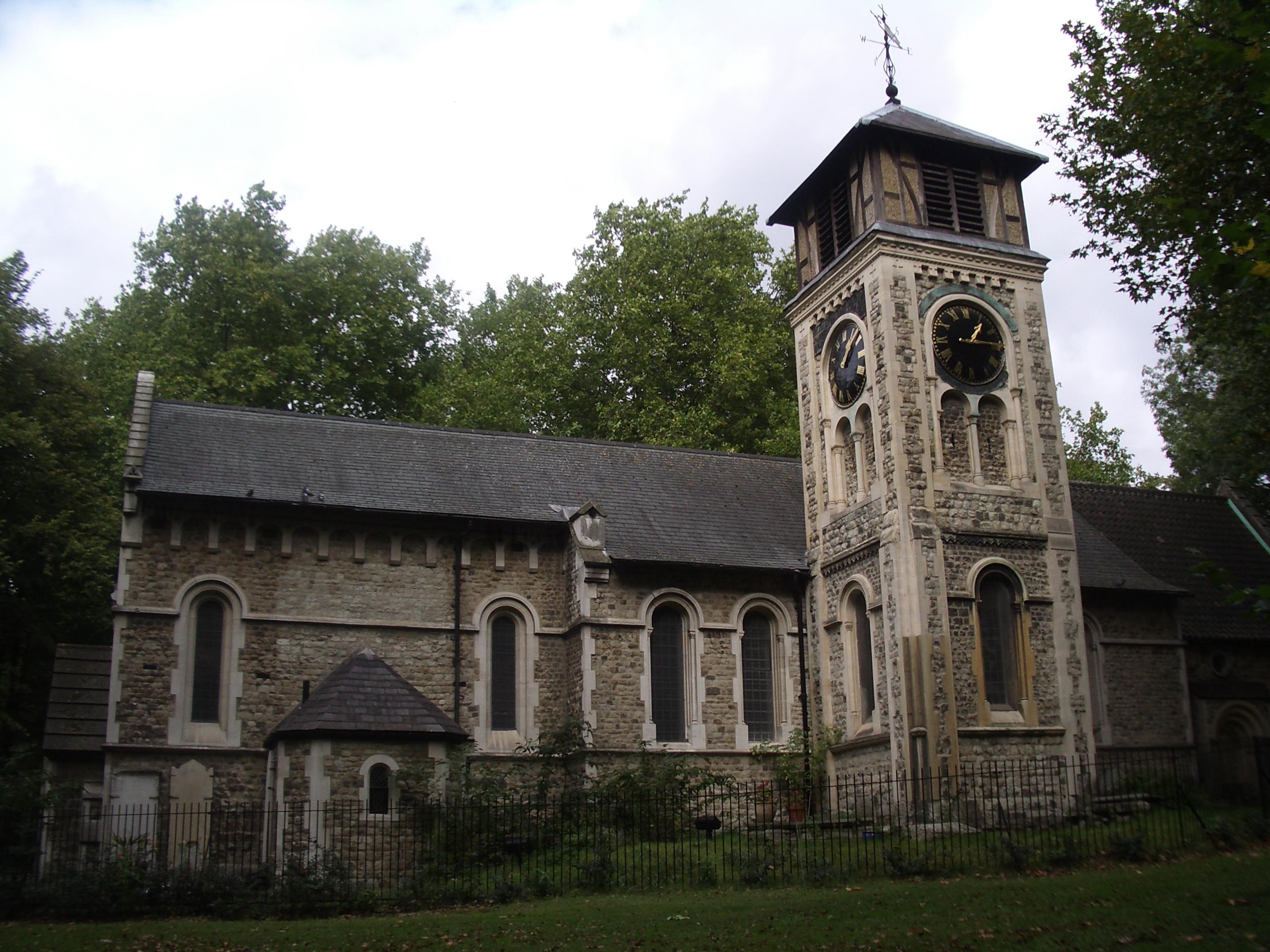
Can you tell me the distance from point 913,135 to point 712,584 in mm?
10058

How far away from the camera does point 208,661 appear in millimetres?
22250

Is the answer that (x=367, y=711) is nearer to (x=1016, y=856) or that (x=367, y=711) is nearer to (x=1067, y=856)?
(x=1016, y=856)

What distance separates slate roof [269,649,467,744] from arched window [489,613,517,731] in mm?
1801

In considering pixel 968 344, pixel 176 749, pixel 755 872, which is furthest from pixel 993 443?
pixel 176 749

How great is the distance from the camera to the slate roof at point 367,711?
20.1m

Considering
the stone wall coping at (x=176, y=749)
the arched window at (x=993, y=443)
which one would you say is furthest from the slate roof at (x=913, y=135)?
the stone wall coping at (x=176, y=749)

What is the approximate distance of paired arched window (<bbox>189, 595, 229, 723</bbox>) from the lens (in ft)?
71.9

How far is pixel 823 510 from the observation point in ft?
84.2

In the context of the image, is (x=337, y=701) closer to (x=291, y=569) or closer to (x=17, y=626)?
(x=291, y=569)

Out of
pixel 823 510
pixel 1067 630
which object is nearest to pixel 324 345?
pixel 823 510

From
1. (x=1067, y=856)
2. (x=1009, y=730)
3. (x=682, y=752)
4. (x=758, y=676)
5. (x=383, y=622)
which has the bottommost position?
(x=1067, y=856)

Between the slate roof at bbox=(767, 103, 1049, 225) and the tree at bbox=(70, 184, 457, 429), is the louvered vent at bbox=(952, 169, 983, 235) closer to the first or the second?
the slate roof at bbox=(767, 103, 1049, 225)

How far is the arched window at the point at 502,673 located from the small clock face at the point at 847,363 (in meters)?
8.29

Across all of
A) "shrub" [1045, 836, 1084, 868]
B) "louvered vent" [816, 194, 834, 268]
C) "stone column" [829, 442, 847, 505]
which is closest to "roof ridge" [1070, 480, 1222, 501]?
"stone column" [829, 442, 847, 505]
